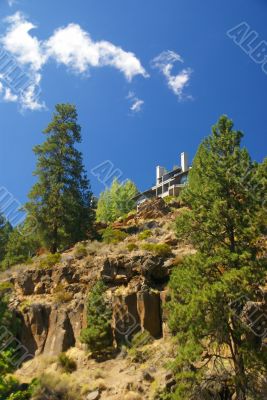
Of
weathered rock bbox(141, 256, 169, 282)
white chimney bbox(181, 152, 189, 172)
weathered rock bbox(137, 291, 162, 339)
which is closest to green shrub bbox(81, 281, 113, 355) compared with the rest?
weathered rock bbox(137, 291, 162, 339)

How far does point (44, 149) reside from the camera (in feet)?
135

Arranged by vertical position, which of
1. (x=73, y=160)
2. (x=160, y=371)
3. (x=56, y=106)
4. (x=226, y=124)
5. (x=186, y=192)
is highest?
(x=56, y=106)

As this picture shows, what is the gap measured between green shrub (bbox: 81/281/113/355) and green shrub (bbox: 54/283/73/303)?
2496 mm

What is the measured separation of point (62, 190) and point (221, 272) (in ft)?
74.0

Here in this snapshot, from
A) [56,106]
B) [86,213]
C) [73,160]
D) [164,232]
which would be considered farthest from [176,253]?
[56,106]

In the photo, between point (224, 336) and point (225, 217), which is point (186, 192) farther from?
point (224, 336)

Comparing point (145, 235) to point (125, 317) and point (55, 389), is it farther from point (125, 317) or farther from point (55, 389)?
point (55, 389)

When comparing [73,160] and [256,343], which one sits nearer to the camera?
[256,343]

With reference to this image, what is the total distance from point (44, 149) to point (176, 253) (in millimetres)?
18175

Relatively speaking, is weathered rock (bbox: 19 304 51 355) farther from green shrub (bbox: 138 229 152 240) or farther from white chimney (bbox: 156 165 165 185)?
white chimney (bbox: 156 165 165 185)

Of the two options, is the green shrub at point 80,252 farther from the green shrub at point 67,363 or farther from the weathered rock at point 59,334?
the green shrub at point 67,363

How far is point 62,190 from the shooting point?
39.7m

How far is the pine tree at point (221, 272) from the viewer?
1814 cm

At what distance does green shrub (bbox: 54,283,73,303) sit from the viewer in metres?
27.9
